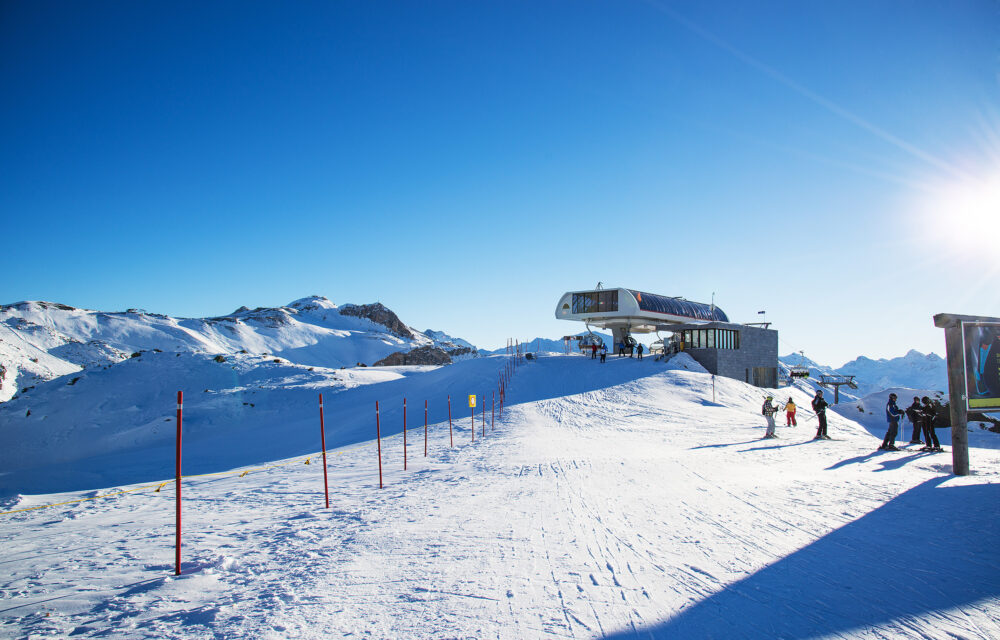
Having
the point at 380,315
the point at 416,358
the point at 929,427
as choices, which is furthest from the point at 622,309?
the point at 380,315

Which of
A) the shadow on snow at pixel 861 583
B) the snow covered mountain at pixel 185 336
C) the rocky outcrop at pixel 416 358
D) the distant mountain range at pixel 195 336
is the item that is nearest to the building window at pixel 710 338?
the distant mountain range at pixel 195 336

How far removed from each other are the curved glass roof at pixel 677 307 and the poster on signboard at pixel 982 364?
37353 millimetres

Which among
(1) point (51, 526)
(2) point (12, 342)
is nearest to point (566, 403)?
(1) point (51, 526)

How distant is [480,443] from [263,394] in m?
18.2

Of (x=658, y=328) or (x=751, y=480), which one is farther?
(x=658, y=328)

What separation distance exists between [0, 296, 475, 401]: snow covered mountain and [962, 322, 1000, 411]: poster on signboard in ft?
166

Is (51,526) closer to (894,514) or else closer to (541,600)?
(541,600)

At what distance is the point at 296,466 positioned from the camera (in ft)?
48.4

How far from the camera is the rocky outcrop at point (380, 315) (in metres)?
122

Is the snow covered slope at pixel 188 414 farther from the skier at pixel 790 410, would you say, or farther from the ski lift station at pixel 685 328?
the ski lift station at pixel 685 328

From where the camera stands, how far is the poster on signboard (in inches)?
394

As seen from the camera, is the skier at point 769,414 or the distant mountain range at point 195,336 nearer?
the skier at point 769,414

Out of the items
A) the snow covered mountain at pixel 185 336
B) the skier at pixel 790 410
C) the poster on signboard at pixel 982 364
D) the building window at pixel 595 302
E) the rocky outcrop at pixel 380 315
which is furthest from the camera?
the rocky outcrop at pixel 380 315

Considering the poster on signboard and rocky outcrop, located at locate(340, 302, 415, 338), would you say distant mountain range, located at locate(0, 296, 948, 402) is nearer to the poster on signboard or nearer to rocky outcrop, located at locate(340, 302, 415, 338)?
rocky outcrop, located at locate(340, 302, 415, 338)
